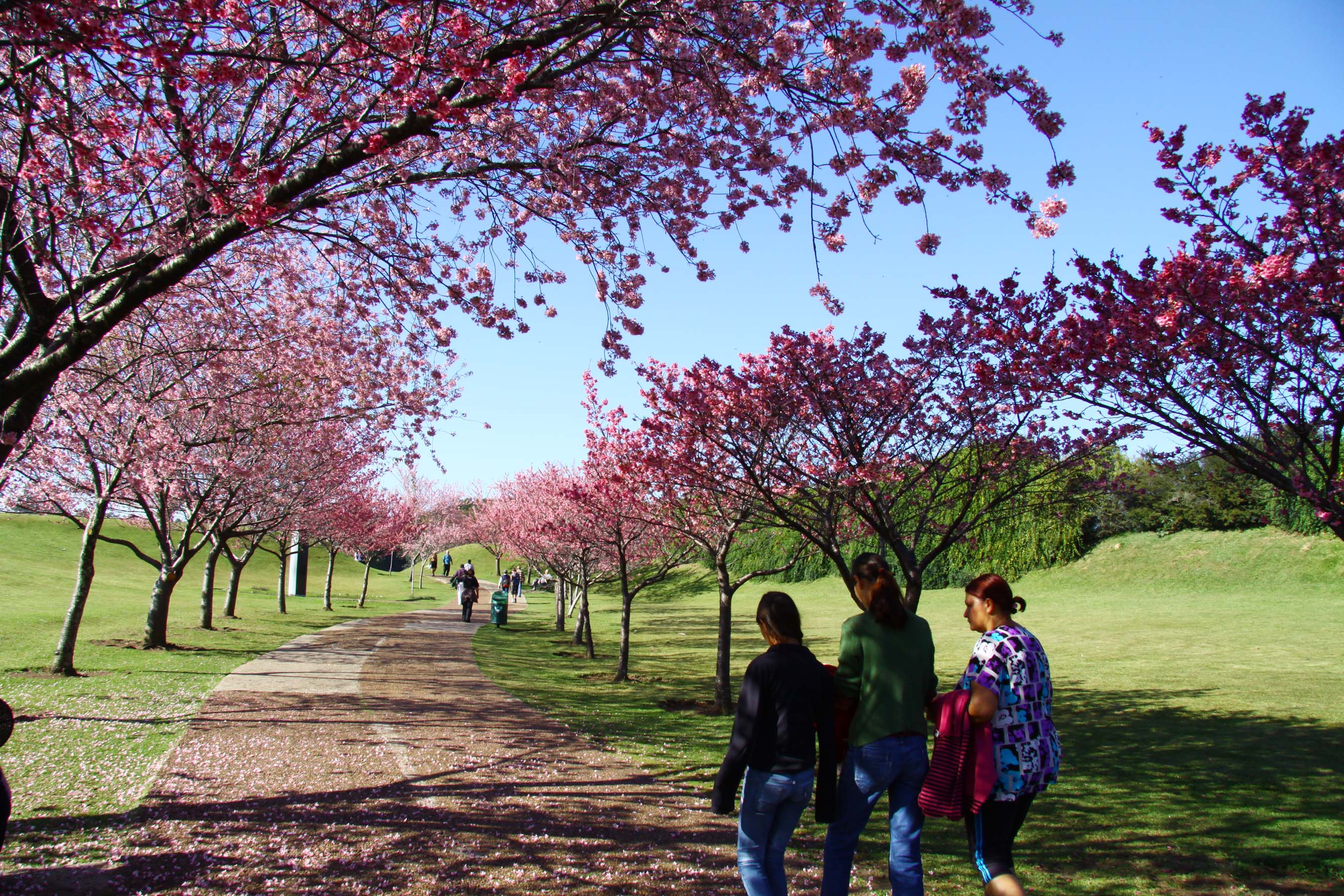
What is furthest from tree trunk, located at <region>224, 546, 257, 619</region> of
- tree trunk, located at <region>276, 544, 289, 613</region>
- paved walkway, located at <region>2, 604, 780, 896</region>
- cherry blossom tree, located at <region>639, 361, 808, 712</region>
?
cherry blossom tree, located at <region>639, 361, 808, 712</region>

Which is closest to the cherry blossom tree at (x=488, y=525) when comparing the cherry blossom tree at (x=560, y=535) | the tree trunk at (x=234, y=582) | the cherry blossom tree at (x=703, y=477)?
the cherry blossom tree at (x=560, y=535)

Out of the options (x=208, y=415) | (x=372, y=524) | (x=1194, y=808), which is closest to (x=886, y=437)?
(x=1194, y=808)

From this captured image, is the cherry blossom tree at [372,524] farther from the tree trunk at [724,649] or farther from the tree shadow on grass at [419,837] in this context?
the tree shadow on grass at [419,837]

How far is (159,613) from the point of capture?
1453cm

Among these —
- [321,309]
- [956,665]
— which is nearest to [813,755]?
[321,309]

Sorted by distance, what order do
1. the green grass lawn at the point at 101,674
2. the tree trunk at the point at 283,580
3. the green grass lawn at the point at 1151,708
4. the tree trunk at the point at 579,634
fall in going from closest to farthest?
the green grass lawn at the point at 1151,708 → the green grass lawn at the point at 101,674 → the tree trunk at the point at 579,634 → the tree trunk at the point at 283,580

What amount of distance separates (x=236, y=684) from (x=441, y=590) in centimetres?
4124

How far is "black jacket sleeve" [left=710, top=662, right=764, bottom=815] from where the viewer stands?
3.29 meters

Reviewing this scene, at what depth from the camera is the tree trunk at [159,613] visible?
1434 centimetres

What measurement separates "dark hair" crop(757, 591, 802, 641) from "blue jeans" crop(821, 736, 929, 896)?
650mm

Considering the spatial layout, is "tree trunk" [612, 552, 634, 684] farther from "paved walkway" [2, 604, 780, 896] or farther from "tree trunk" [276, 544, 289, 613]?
"tree trunk" [276, 544, 289, 613]

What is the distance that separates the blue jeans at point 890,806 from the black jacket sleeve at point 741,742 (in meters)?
0.57

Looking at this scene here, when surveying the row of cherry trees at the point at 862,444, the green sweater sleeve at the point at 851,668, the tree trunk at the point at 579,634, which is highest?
the row of cherry trees at the point at 862,444

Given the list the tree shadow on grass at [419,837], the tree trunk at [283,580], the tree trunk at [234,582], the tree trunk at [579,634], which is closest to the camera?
the tree shadow on grass at [419,837]
